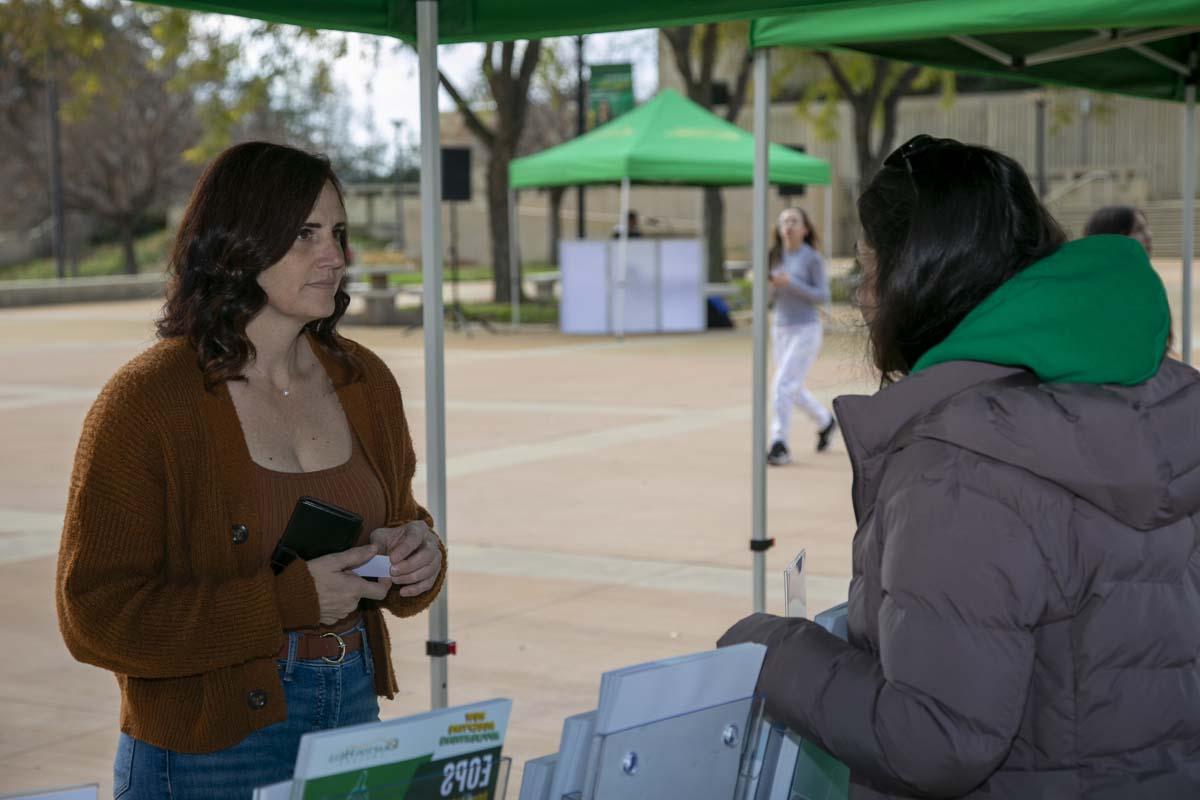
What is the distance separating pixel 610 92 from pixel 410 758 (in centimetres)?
2620

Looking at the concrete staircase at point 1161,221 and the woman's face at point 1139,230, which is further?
the concrete staircase at point 1161,221

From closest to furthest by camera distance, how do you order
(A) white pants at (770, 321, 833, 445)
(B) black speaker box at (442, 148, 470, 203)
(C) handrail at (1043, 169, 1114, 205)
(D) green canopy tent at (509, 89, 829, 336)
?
(A) white pants at (770, 321, 833, 445) → (D) green canopy tent at (509, 89, 829, 336) → (B) black speaker box at (442, 148, 470, 203) → (C) handrail at (1043, 169, 1114, 205)

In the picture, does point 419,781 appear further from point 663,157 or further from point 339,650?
point 663,157

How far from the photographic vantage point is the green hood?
1973 mm

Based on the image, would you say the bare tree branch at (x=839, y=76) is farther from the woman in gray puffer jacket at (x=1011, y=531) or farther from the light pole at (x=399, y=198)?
the woman in gray puffer jacket at (x=1011, y=531)

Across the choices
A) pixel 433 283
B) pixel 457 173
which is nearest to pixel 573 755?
pixel 433 283

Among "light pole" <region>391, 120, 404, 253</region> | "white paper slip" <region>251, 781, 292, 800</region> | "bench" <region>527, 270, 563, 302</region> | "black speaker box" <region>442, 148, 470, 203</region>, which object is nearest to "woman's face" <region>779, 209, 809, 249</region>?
"white paper slip" <region>251, 781, 292, 800</region>

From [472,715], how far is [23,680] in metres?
4.60

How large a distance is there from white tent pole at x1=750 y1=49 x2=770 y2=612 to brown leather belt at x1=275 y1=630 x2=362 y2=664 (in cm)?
268

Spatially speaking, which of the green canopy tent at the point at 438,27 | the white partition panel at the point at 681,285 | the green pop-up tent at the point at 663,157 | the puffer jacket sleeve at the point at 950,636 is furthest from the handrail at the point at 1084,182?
the puffer jacket sleeve at the point at 950,636

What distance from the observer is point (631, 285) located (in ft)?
75.5

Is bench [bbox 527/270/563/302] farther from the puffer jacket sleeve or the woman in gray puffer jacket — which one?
the puffer jacket sleeve

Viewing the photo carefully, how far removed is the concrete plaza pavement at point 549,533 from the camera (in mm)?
5566

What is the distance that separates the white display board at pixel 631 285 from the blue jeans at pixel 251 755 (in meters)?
19.9
